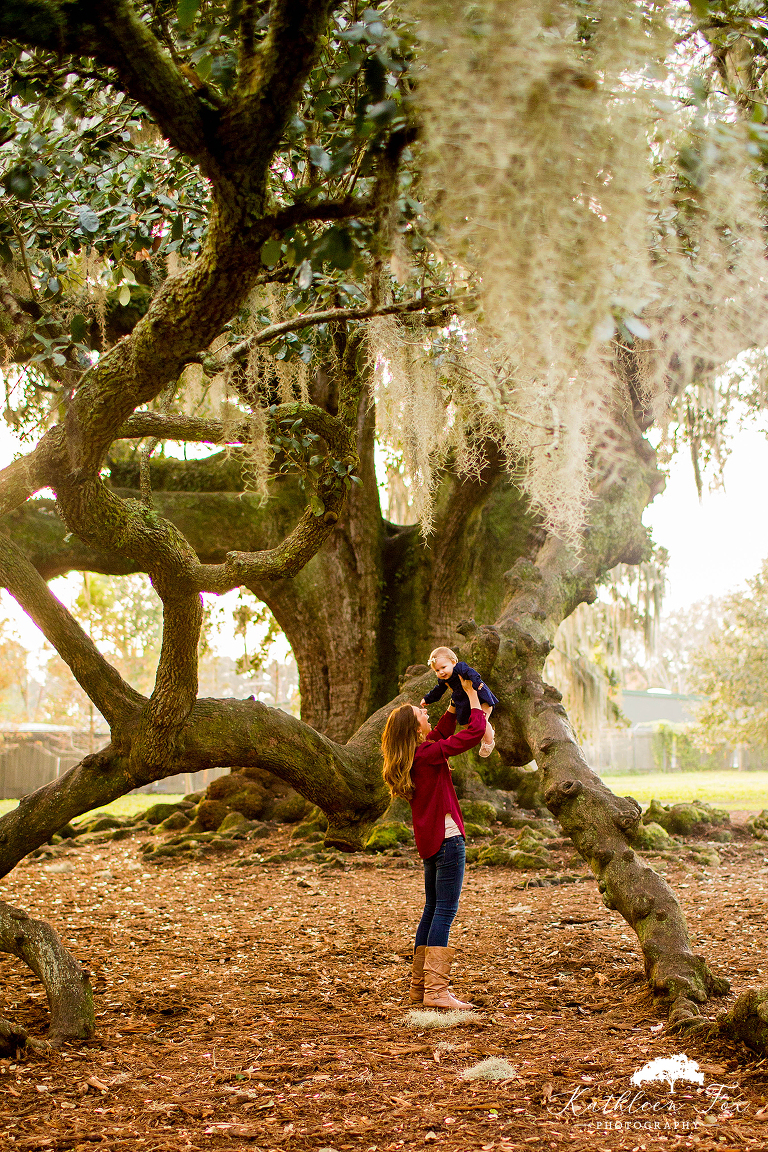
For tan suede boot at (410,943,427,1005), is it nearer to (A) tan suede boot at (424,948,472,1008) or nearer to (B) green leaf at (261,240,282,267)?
(A) tan suede boot at (424,948,472,1008)

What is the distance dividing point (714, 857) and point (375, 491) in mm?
4576

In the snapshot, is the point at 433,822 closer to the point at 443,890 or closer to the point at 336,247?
the point at 443,890

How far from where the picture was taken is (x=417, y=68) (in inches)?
84.8

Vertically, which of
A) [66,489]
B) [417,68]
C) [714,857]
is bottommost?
[714,857]

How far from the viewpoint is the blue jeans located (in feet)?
11.9

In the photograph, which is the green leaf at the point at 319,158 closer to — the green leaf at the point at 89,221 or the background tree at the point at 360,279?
the background tree at the point at 360,279

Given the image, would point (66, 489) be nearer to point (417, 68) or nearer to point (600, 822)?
point (417, 68)

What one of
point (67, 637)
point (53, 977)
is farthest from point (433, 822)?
point (67, 637)

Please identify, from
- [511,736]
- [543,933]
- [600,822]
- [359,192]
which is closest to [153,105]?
[359,192]

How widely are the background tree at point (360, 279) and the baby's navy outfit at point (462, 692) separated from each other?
633 millimetres

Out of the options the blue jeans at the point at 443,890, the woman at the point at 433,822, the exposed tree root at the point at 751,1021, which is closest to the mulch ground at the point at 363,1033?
the exposed tree root at the point at 751,1021

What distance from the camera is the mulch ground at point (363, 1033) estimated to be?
2.42 meters

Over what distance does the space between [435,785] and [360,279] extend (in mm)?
2162

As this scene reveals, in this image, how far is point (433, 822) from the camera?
12.3 feet
